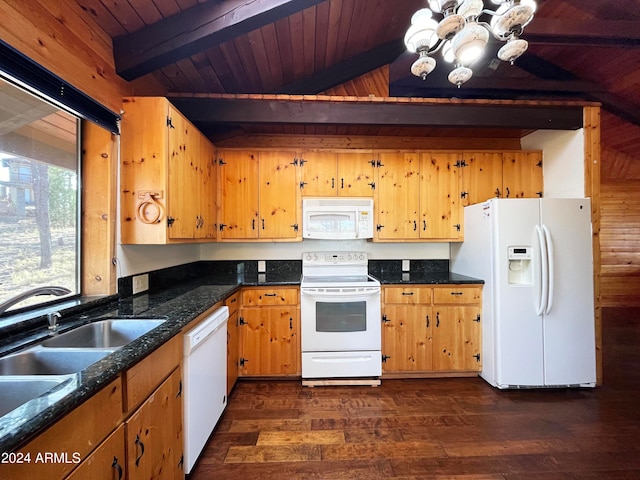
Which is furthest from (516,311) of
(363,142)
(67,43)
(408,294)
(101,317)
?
(67,43)

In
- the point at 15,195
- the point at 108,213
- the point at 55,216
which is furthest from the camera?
the point at 108,213

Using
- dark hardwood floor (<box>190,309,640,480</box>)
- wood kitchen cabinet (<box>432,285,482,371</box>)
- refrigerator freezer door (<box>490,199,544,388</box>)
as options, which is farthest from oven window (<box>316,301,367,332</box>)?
refrigerator freezer door (<box>490,199,544,388</box>)

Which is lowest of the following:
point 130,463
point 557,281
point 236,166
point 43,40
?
point 130,463

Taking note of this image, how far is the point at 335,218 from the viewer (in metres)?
2.96

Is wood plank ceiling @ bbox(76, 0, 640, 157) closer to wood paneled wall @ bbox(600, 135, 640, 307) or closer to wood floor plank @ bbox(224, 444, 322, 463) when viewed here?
wood paneled wall @ bbox(600, 135, 640, 307)

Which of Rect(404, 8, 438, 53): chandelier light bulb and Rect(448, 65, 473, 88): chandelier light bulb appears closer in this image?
Rect(404, 8, 438, 53): chandelier light bulb

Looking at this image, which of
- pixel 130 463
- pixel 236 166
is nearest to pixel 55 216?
pixel 130 463

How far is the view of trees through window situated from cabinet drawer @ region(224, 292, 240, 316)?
0.99 metres

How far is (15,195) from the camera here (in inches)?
55.2

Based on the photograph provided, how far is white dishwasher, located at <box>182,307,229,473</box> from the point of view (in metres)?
1.54

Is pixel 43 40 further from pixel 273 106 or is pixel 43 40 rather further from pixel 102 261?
pixel 273 106

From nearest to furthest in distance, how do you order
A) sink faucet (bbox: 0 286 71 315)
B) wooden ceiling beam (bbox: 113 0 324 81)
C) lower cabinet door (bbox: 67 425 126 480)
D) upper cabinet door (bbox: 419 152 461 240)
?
1. lower cabinet door (bbox: 67 425 126 480)
2. sink faucet (bbox: 0 286 71 315)
3. wooden ceiling beam (bbox: 113 0 324 81)
4. upper cabinet door (bbox: 419 152 461 240)

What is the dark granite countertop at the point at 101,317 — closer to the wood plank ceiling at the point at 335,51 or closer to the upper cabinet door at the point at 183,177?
the upper cabinet door at the point at 183,177

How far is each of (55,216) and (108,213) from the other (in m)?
0.26
